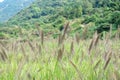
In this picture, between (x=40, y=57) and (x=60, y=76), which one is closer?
(x=60, y=76)

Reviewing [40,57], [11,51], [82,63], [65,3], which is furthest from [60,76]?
[65,3]

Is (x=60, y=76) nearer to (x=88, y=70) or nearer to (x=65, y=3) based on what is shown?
(x=88, y=70)

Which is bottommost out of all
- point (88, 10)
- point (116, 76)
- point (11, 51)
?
point (88, 10)

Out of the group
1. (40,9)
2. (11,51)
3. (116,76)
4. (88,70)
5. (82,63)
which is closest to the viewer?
(116,76)

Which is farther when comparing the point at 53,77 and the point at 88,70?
the point at 88,70

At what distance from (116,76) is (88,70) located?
65 cm

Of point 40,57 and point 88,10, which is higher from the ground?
point 40,57

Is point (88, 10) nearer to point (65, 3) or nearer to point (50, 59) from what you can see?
point (65, 3)

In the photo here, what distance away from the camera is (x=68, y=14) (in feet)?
168

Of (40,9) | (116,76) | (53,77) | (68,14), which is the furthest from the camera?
(40,9)

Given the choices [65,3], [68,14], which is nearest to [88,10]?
[68,14]

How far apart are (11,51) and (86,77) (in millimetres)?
1188

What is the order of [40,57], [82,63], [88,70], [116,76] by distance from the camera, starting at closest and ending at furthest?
1. [116,76]
2. [88,70]
3. [82,63]
4. [40,57]

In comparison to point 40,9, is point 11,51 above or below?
above
